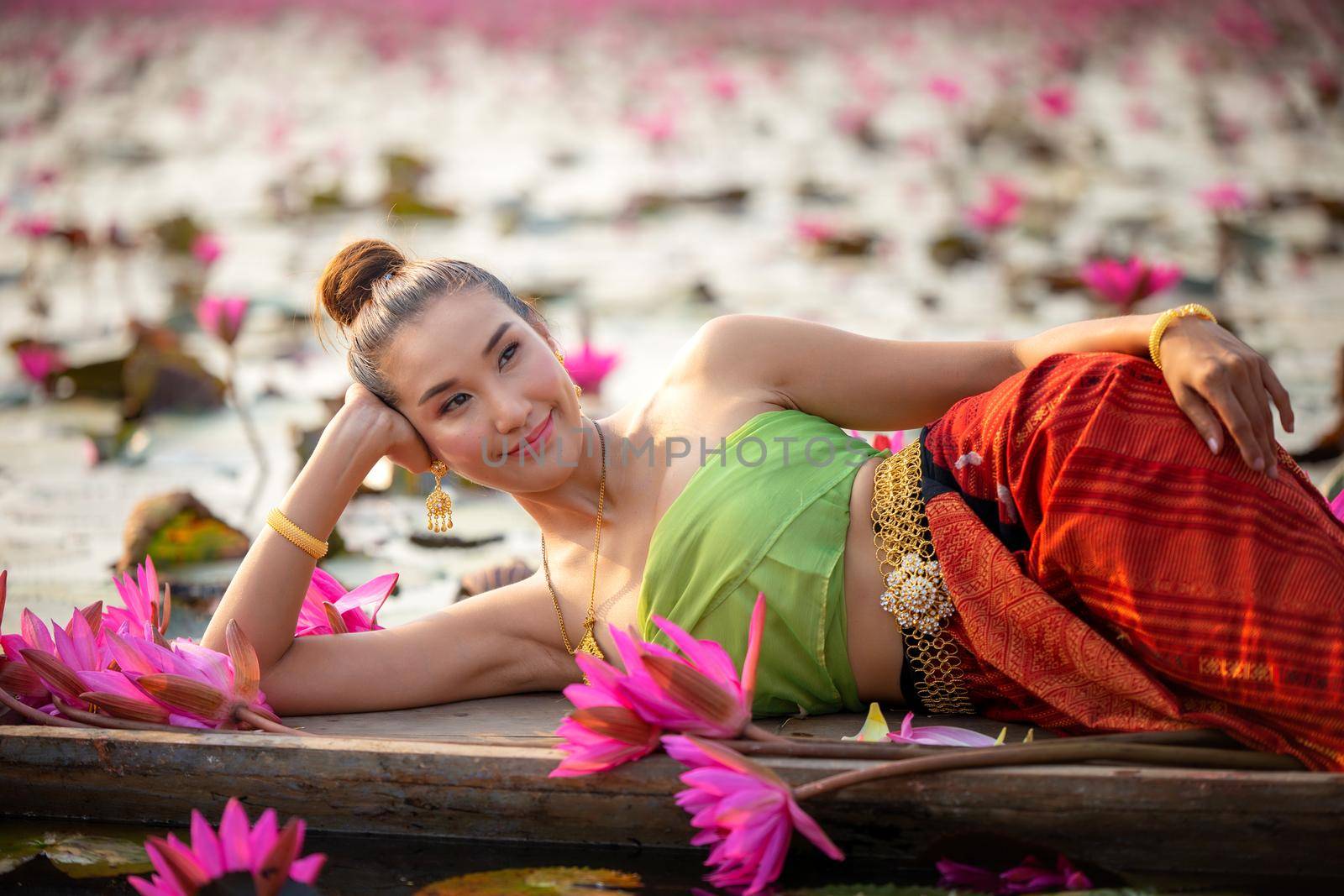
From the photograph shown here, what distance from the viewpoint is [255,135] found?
8797mm

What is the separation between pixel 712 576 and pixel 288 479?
1.79 meters

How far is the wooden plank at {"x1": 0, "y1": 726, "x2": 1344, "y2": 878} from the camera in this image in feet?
4.18

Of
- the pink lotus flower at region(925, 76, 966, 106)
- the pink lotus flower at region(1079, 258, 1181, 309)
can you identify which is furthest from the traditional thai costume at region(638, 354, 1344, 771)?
the pink lotus flower at region(925, 76, 966, 106)

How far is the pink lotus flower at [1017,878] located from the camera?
4.21 ft

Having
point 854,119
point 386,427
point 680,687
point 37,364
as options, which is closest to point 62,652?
point 386,427

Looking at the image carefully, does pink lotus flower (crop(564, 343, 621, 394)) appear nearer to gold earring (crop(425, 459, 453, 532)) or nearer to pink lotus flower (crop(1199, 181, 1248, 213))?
gold earring (crop(425, 459, 453, 532))

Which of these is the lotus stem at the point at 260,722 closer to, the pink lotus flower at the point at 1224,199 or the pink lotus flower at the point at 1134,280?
the pink lotus flower at the point at 1134,280

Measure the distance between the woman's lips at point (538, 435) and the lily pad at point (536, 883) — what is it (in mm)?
505

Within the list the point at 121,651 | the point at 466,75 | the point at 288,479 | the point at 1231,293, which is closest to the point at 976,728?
the point at 121,651

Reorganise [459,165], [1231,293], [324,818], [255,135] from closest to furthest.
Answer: [324,818]
[1231,293]
[459,165]
[255,135]

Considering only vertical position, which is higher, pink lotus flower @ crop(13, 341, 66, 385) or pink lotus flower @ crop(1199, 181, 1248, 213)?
pink lotus flower @ crop(1199, 181, 1248, 213)

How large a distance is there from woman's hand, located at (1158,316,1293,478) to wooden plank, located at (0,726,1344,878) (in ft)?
1.07

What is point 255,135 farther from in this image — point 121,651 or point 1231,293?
point 121,651

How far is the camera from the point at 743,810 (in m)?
1.27
